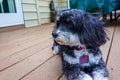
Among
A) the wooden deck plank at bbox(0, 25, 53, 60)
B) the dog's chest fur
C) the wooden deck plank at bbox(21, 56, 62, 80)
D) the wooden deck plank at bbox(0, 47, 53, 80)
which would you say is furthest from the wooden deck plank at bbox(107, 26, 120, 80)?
the wooden deck plank at bbox(0, 25, 53, 60)

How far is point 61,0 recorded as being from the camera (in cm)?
708

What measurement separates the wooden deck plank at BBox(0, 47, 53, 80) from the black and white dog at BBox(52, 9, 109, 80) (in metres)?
0.32

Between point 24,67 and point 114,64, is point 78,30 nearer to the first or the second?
point 114,64

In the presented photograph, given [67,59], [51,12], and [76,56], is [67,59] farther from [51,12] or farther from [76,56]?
[51,12]

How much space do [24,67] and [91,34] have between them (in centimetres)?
56

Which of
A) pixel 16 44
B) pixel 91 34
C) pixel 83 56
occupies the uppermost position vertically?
pixel 91 34

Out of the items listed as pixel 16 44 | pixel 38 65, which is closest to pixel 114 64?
pixel 38 65

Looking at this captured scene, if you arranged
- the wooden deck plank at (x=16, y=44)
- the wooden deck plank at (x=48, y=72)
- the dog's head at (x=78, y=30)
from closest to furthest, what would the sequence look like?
the dog's head at (x=78, y=30) < the wooden deck plank at (x=48, y=72) < the wooden deck plank at (x=16, y=44)

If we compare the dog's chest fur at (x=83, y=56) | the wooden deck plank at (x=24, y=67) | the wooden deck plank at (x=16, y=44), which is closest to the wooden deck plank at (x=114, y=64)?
the dog's chest fur at (x=83, y=56)

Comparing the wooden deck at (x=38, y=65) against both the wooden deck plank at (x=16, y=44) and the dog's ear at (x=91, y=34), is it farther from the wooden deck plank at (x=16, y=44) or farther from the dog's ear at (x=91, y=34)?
the dog's ear at (x=91, y=34)

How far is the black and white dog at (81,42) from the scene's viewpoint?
2.79ft

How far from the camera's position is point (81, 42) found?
0.87 meters

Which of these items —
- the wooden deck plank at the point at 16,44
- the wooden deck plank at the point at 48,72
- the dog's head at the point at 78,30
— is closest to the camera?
the dog's head at the point at 78,30

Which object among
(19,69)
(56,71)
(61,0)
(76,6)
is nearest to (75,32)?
(56,71)
